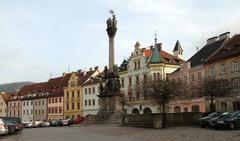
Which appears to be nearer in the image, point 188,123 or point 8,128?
point 8,128

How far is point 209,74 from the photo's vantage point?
6284 centimetres

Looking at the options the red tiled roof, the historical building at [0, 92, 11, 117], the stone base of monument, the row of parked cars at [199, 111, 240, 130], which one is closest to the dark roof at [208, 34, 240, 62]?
the red tiled roof

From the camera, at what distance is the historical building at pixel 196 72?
210ft

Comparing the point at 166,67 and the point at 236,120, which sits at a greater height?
the point at 166,67

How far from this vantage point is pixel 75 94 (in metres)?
104

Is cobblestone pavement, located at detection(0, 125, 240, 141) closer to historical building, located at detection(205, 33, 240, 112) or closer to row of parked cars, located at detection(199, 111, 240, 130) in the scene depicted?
row of parked cars, located at detection(199, 111, 240, 130)

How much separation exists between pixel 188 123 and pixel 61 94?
236ft

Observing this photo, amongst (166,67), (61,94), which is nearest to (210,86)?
(166,67)

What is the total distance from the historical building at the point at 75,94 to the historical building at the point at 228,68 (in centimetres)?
4579

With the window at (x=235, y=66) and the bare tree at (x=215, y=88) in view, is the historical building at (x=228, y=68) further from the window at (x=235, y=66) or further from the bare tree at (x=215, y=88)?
the bare tree at (x=215, y=88)

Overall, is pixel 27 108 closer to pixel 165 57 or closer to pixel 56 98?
pixel 56 98

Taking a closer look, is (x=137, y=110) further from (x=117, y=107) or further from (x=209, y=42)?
(x=117, y=107)

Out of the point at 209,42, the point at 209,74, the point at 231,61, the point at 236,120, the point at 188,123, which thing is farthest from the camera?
the point at 209,42

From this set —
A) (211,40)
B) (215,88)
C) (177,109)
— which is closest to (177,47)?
(211,40)
